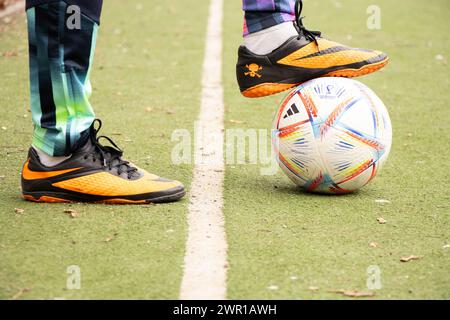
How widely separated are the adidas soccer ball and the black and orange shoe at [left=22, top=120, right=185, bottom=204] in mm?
707

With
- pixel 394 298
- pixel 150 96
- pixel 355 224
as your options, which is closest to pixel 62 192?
pixel 355 224

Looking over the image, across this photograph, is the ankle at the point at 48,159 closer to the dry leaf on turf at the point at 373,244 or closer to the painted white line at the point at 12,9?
the dry leaf on turf at the point at 373,244

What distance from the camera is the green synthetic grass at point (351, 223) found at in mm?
3363

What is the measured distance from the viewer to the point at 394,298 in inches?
126

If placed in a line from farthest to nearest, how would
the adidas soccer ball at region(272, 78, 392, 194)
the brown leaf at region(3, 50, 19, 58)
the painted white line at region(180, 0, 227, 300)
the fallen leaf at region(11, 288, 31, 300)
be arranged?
the brown leaf at region(3, 50, 19, 58) → the adidas soccer ball at region(272, 78, 392, 194) → the painted white line at region(180, 0, 227, 300) → the fallen leaf at region(11, 288, 31, 300)

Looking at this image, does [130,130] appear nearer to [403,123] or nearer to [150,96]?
[150,96]

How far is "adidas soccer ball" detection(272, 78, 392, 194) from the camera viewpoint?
442 centimetres

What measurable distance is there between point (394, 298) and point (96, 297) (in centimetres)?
115

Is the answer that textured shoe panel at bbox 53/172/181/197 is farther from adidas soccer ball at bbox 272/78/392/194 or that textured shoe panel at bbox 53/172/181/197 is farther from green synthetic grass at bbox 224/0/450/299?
adidas soccer ball at bbox 272/78/392/194

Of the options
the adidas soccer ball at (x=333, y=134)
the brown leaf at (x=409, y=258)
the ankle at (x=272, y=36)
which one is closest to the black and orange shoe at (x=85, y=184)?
the adidas soccer ball at (x=333, y=134)

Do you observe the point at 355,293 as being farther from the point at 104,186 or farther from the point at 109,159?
the point at 109,159

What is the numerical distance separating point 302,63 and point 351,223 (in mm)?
1005

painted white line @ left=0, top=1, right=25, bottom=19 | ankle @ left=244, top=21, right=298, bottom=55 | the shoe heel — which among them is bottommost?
the shoe heel

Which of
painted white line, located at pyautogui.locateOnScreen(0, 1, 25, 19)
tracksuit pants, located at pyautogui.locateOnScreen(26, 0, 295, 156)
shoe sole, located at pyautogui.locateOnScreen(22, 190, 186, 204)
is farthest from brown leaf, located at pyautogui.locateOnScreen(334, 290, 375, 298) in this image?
painted white line, located at pyautogui.locateOnScreen(0, 1, 25, 19)
